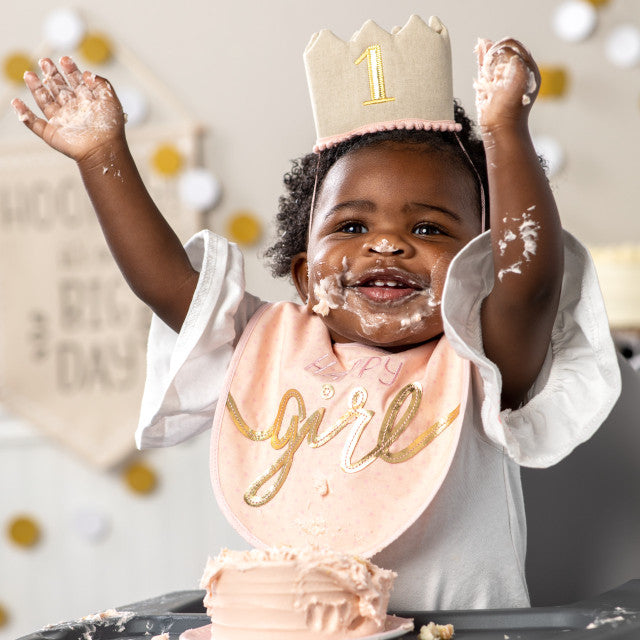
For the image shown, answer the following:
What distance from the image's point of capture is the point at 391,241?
848mm

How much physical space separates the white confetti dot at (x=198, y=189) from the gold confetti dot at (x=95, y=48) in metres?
0.36

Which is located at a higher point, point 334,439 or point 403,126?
point 403,126

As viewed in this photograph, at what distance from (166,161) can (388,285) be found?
151 centimetres

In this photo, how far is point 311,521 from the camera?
78cm

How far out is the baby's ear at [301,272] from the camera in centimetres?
101

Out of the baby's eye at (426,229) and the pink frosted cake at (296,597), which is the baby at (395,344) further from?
the pink frosted cake at (296,597)

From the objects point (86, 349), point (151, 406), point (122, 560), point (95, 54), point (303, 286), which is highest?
point (95, 54)

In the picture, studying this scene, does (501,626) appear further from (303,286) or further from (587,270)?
(303,286)

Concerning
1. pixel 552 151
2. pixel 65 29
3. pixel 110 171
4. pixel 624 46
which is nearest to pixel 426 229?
pixel 110 171

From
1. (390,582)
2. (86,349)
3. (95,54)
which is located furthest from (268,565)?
(95,54)

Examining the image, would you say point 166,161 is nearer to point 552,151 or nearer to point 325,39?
point 552,151

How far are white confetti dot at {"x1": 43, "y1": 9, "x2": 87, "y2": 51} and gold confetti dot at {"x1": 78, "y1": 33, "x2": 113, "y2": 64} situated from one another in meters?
0.02

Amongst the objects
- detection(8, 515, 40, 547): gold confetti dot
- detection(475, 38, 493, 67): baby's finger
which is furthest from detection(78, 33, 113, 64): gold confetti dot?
detection(475, 38, 493, 67): baby's finger

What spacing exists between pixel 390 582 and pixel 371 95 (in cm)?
47
